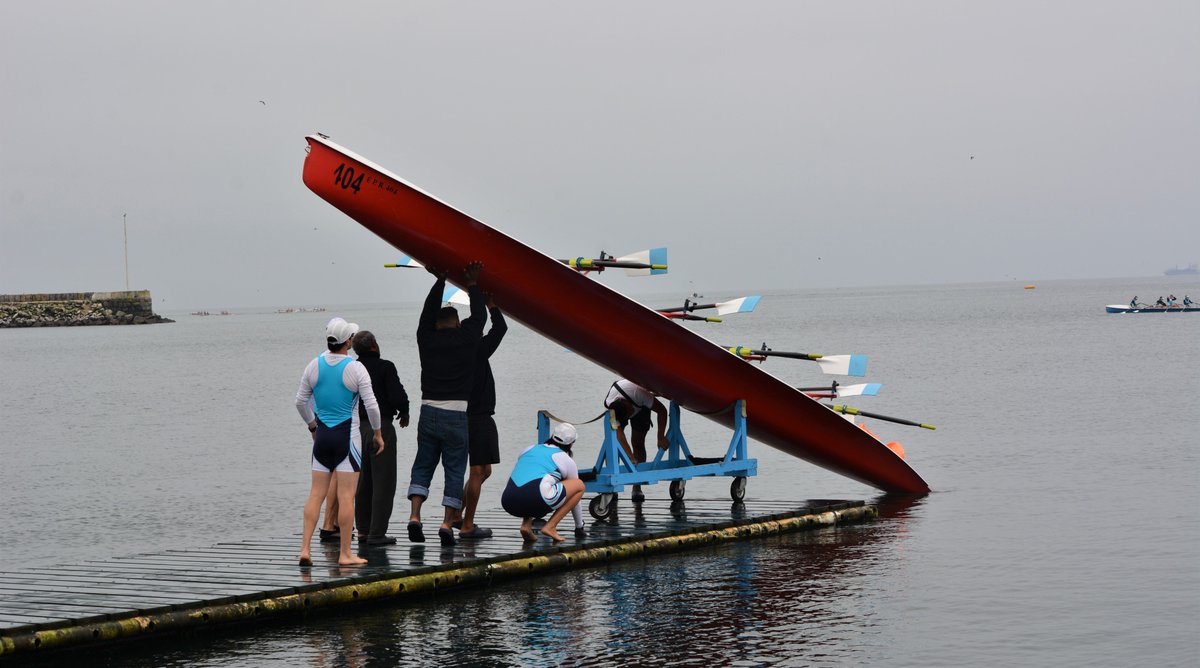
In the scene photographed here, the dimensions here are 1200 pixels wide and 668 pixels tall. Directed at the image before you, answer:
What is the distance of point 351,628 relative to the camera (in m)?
9.80

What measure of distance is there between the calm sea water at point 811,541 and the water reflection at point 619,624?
0.03 metres

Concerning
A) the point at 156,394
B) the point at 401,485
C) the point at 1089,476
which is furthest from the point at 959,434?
the point at 156,394

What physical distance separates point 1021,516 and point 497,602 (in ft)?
27.8

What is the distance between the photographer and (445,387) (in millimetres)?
11344

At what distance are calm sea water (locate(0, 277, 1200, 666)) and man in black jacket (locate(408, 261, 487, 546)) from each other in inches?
46.4

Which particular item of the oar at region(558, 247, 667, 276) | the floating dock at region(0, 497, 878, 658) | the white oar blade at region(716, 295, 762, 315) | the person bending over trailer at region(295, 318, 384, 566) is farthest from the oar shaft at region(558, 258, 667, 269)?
the person bending over trailer at region(295, 318, 384, 566)

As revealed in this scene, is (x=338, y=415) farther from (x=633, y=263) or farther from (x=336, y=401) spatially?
(x=633, y=263)

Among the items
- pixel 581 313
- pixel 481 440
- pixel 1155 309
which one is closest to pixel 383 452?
pixel 481 440

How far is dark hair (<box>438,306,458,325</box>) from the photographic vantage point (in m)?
11.5

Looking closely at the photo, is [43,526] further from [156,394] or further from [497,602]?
[156,394]

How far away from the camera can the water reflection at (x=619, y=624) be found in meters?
9.02

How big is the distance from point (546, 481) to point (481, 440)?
2.29ft

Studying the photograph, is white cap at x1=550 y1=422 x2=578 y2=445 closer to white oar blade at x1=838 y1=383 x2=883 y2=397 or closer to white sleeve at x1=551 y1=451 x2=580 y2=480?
white sleeve at x1=551 y1=451 x2=580 y2=480

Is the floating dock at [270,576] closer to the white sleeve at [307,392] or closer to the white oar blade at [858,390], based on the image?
the white sleeve at [307,392]
